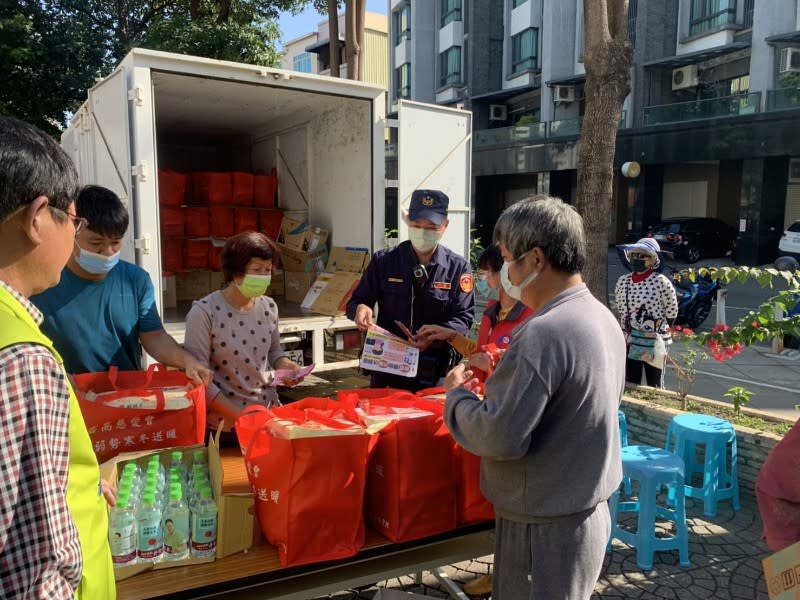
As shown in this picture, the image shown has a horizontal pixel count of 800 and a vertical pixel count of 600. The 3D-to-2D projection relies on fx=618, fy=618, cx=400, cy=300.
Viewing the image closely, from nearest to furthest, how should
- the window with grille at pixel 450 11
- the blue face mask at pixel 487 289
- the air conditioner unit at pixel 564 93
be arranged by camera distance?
1. the blue face mask at pixel 487 289
2. the air conditioner unit at pixel 564 93
3. the window with grille at pixel 450 11

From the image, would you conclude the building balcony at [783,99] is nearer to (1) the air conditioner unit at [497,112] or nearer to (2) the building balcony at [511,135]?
(2) the building balcony at [511,135]

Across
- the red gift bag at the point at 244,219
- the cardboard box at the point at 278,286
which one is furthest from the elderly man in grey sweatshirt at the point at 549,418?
the red gift bag at the point at 244,219

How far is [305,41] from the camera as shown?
43.9m

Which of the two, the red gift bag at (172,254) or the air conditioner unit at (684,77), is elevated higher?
the air conditioner unit at (684,77)

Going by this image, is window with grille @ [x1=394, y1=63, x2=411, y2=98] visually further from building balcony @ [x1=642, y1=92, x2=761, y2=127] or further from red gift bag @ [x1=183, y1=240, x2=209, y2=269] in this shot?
red gift bag @ [x1=183, y1=240, x2=209, y2=269]

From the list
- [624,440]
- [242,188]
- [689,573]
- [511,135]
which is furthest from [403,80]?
[689,573]

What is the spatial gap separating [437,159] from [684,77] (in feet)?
74.1

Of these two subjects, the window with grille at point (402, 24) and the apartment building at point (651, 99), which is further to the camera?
the window with grille at point (402, 24)

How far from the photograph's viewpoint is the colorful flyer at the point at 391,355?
320 cm

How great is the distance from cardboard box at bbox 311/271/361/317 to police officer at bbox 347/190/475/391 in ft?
5.11

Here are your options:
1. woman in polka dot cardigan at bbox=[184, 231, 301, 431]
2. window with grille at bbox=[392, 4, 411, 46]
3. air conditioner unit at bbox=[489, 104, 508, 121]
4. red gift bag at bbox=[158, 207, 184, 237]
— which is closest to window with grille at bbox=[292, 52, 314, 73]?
window with grille at bbox=[392, 4, 411, 46]

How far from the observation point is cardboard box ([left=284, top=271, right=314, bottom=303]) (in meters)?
5.81

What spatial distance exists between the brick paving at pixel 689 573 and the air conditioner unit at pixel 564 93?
24.9 metres

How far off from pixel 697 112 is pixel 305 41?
3120 cm
